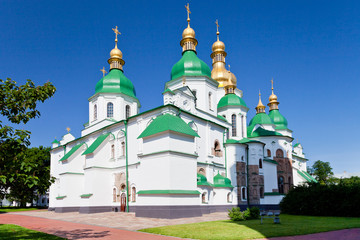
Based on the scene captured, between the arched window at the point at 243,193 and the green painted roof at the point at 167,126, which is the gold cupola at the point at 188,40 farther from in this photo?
the arched window at the point at 243,193

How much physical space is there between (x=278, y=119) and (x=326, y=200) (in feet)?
68.1

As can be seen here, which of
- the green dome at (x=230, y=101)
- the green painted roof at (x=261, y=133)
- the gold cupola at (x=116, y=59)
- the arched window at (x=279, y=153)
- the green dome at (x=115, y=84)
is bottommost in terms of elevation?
the arched window at (x=279, y=153)

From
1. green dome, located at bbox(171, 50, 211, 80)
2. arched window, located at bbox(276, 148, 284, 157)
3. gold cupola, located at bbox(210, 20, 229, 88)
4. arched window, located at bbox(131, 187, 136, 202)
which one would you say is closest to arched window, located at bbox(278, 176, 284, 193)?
arched window, located at bbox(276, 148, 284, 157)

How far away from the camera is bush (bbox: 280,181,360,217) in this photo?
19.6m

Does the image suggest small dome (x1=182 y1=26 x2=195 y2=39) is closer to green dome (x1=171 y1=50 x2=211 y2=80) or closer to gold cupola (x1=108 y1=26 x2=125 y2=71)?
green dome (x1=171 y1=50 x2=211 y2=80)

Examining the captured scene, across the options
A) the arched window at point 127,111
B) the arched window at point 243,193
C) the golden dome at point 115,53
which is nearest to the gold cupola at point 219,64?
the golden dome at point 115,53

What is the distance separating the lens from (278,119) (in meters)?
40.5

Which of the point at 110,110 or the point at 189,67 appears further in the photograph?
the point at 110,110

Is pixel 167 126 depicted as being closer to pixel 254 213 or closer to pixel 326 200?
pixel 254 213

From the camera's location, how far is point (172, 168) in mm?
18047

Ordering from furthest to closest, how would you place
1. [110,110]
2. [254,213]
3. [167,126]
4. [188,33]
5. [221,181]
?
[188,33], [110,110], [221,181], [167,126], [254,213]

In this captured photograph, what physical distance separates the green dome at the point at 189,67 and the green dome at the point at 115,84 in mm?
5016

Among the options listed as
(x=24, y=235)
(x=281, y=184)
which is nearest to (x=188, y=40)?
(x=281, y=184)

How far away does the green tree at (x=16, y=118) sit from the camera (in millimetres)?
6348
